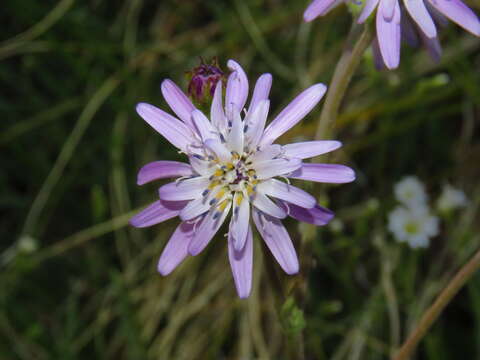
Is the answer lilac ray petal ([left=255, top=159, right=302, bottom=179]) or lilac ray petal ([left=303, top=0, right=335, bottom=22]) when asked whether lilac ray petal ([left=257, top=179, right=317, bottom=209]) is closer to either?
lilac ray petal ([left=255, top=159, right=302, bottom=179])

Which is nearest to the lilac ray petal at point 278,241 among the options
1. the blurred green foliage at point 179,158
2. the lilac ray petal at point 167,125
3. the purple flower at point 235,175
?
the purple flower at point 235,175

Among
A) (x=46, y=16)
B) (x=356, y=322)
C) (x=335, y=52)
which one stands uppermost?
(x=46, y=16)

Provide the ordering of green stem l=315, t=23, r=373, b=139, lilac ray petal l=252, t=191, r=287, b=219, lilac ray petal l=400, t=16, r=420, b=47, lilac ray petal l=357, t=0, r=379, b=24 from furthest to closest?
lilac ray petal l=400, t=16, r=420, b=47
green stem l=315, t=23, r=373, b=139
lilac ray petal l=357, t=0, r=379, b=24
lilac ray petal l=252, t=191, r=287, b=219

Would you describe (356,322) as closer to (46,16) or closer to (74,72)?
(74,72)

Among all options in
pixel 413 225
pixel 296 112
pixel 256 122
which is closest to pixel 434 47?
pixel 296 112

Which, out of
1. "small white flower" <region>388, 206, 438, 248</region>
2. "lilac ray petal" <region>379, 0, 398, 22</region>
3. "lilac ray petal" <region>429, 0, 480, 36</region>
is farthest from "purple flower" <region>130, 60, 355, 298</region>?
"small white flower" <region>388, 206, 438, 248</region>

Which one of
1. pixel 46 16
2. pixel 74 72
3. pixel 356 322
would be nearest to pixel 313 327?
pixel 356 322

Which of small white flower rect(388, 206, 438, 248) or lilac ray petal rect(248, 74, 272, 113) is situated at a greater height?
lilac ray petal rect(248, 74, 272, 113)
